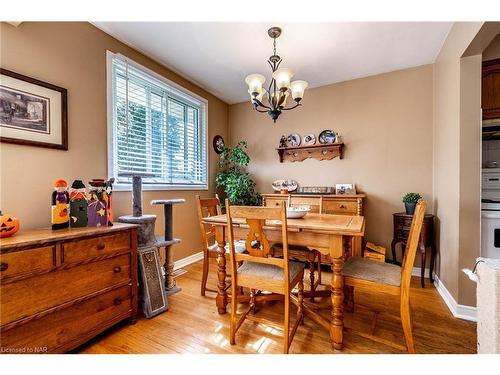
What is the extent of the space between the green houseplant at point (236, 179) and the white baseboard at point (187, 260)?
975 mm

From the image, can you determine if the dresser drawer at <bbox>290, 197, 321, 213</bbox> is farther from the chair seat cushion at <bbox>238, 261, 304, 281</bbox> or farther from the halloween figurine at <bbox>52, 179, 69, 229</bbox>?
the halloween figurine at <bbox>52, 179, 69, 229</bbox>

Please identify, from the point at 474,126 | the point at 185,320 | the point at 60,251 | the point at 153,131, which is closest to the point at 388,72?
the point at 474,126

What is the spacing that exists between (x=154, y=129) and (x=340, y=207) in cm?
256

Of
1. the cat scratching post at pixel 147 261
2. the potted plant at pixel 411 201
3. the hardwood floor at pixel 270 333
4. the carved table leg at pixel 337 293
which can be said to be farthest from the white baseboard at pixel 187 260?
the potted plant at pixel 411 201

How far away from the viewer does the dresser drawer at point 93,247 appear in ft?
4.52

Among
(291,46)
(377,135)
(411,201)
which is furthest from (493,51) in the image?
(291,46)

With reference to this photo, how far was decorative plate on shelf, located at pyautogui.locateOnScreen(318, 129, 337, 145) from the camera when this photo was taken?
3.28 metres

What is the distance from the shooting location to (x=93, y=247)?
1.50 metres

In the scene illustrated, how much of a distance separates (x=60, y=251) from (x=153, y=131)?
171 centimetres

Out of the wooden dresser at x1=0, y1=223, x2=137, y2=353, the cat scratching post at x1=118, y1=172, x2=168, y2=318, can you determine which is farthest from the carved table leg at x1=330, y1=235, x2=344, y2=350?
the wooden dresser at x1=0, y1=223, x2=137, y2=353

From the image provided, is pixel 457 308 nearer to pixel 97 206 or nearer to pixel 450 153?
pixel 450 153

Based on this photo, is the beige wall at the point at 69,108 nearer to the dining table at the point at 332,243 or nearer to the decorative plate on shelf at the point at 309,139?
the dining table at the point at 332,243

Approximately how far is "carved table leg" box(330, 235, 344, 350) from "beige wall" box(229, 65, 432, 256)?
1.89 m
